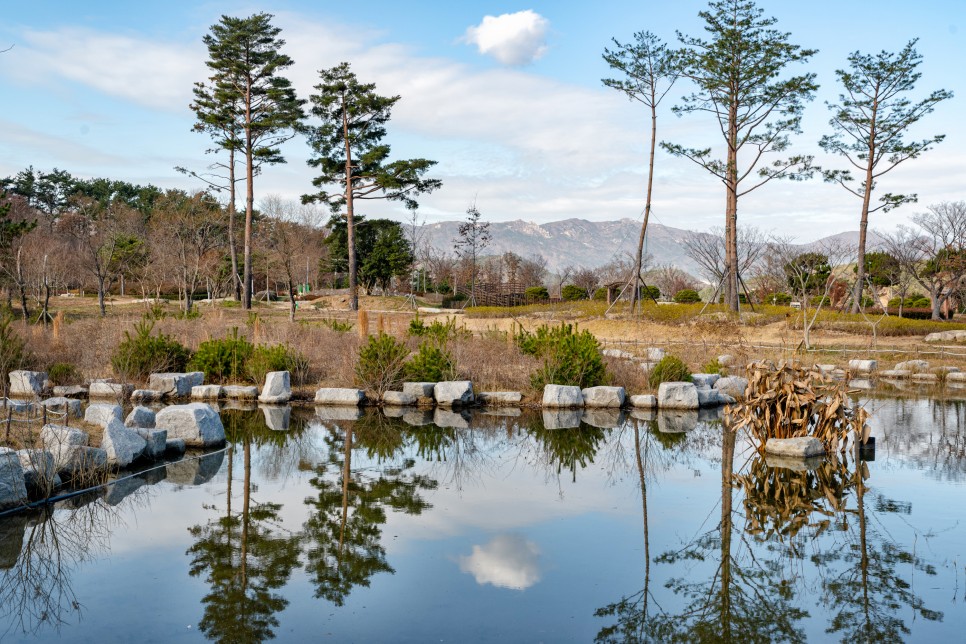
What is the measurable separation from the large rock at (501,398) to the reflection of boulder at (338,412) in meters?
2.01

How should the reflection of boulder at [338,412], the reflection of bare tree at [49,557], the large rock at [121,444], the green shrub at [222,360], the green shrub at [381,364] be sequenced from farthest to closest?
the green shrub at [222,360], the green shrub at [381,364], the reflection of boulder at [338,412], the large rock at [121,444], the reflection of bare tree at [49,557]

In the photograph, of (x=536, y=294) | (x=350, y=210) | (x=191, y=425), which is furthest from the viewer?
(x=536, y=294)

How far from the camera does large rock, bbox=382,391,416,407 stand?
12.4 metres

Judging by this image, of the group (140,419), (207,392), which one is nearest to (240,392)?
(207,392)

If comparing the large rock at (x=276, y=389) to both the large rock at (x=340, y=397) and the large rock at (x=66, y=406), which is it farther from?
the large rock at (x=66, y=406)

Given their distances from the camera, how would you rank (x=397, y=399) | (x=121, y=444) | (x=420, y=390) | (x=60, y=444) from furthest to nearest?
1. (x=420, y=390)
2. (x=397, y=399)
3. (x=121, y=444)
4. (x=60, y=444)

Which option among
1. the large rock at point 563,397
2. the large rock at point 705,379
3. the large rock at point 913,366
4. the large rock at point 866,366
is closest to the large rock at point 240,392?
the large rock at point 563,397

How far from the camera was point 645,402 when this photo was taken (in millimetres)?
12156

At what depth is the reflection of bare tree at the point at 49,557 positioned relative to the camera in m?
4.45

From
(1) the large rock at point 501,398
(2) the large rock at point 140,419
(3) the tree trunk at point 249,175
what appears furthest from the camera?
(3) the tree trunk at point 249,175

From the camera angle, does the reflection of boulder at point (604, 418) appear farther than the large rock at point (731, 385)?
No

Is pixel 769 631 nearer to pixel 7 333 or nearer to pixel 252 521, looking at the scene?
pixel 252 521

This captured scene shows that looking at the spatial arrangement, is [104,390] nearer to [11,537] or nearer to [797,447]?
[11,537]

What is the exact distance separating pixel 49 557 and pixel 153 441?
2989mm
